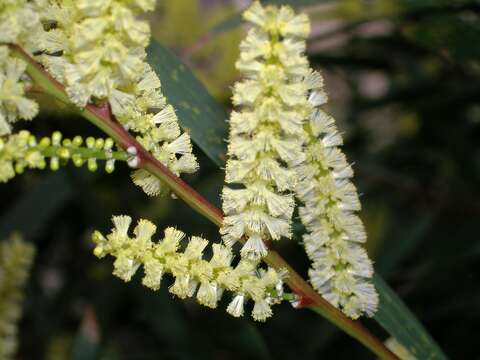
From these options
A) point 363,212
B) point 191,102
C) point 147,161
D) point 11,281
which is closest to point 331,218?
point 147,161

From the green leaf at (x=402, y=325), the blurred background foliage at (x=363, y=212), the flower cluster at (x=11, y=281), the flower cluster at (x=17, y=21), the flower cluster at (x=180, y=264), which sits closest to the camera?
the flower cluster at (x=17, y=21)

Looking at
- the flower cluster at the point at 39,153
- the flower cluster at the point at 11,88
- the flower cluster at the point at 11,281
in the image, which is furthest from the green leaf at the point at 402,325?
the flower cluster at the point at 11,281

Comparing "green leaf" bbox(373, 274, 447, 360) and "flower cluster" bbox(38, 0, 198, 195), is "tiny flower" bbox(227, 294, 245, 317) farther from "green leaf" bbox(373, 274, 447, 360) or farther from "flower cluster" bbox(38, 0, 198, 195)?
"green leaf" bbox(373, 274, 447, 360)

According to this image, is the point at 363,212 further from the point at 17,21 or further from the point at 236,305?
the point at 17,21

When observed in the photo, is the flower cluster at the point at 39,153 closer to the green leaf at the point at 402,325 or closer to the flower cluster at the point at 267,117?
the flower cluster at the point at 267,117

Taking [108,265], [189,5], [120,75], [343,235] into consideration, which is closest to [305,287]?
[343,235]

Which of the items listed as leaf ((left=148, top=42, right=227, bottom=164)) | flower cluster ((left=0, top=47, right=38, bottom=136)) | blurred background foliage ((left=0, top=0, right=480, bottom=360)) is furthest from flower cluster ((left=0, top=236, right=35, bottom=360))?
flower cluster ((left=0, top=47, right=38, bottom=136))
